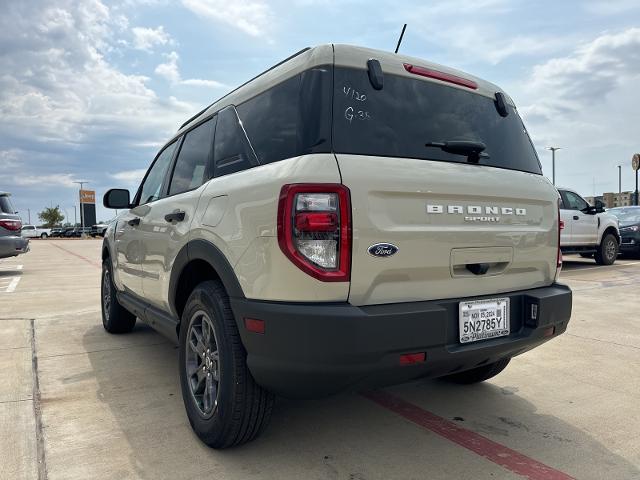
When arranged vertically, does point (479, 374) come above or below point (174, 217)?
below

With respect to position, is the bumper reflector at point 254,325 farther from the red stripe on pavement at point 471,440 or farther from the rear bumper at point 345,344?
the red stripe on pavement at point 471,440

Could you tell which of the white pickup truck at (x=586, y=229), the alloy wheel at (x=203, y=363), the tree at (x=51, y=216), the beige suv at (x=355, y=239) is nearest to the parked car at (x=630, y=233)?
the white pickup truck at (x=586, y=229)

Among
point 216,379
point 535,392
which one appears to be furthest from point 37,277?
point 535,392

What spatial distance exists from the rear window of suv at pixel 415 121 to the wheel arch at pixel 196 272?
0.78 meters

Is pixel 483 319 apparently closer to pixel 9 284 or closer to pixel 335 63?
pixel 335 63

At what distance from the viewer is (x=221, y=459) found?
2.47 metres

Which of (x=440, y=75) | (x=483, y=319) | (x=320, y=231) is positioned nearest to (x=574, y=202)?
(x=440, y=75)

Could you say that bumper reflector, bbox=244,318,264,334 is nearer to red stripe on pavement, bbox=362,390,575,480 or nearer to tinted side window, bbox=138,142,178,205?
red stripe on pavement, bbox=362,390,575,480

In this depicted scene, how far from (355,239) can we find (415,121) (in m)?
0.78

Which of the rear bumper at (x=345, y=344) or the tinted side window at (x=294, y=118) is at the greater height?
the tinted side window at (x=294, y=118)

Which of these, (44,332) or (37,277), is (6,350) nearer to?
(44,332)

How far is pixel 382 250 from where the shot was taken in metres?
2.13

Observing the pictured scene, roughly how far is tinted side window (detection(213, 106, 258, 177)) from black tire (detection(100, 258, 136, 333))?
106 inches

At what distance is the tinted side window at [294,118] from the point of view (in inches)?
86.0
